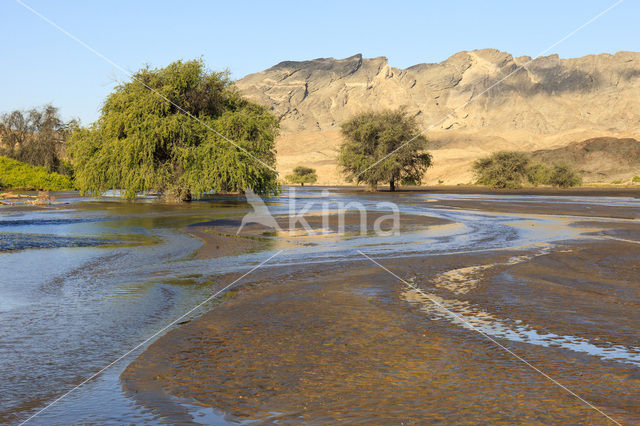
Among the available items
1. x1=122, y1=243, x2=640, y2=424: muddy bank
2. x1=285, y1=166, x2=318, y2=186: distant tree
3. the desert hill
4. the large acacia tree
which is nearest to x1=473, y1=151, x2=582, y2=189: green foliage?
the desert hill

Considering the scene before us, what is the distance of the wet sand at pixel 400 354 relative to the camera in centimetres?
504

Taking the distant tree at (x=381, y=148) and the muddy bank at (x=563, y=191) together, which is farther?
the distant tree at (x=381, y=148)

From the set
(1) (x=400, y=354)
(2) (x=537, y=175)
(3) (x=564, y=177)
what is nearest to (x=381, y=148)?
(2) (x=537, y=175)

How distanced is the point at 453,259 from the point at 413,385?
951 cm

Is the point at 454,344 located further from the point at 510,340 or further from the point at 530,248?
the point at 530,248

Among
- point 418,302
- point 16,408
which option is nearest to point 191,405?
point 16,408

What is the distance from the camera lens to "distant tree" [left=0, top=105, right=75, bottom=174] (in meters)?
80.7

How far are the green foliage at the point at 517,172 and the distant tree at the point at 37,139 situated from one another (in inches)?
2114

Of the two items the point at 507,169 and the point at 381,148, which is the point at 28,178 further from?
the point at 507,169

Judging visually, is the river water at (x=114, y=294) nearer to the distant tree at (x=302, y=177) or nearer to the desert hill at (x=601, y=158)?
the desert hill at (x=601, y=158)

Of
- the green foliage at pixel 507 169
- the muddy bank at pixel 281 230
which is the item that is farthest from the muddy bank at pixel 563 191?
the muddy bank at pixel 281 230

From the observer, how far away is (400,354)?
662 cm

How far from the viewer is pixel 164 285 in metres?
11.2

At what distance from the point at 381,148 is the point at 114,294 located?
6591cm
